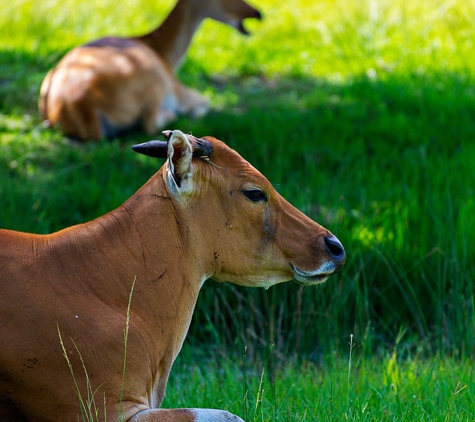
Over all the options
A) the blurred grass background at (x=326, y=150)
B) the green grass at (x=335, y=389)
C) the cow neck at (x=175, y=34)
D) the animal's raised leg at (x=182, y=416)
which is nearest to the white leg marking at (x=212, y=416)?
the animal's raised leg at (x=182, y=416)

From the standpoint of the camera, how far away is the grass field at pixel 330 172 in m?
4.81

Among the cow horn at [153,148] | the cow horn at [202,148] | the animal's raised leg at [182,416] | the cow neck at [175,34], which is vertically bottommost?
the cow neck at [175,34]

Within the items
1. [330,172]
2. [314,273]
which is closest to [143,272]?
[314,273]

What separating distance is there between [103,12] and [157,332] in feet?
29.6

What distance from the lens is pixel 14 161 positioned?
7.62 meters

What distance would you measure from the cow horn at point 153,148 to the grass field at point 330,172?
29.3 inches

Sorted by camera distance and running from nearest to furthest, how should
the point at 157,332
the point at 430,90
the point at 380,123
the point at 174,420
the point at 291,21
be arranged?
1. the point at 174,420
2. the point at 157,332
3. the point at 380,123
4. the point at 430,90
5. the point at 291,21

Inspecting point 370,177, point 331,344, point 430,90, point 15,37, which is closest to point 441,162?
point 370,177

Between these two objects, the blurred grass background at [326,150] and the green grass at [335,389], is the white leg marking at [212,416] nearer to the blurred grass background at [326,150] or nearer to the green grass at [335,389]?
the green grass at [335,389]

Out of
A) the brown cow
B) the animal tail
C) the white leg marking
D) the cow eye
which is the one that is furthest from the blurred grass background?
the white leg marking

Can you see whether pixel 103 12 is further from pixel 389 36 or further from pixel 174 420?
pixel 174 420

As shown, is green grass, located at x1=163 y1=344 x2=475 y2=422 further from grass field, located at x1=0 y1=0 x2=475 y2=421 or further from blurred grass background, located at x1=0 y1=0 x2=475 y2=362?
blurred grass background, located at x1=0 y1=0 x2=475 y2=362

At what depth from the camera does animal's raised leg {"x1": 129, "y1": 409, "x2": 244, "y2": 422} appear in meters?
3.30

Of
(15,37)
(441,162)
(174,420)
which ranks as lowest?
(15,37)
